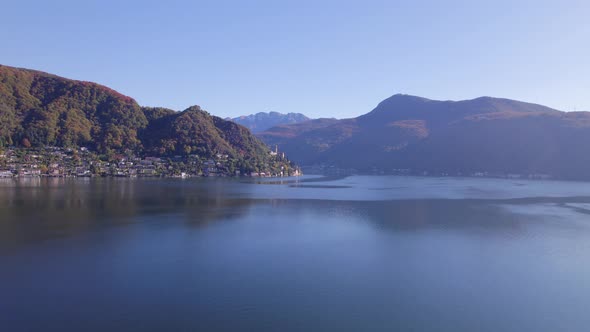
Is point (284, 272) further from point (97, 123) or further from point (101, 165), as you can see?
point (97, 123)

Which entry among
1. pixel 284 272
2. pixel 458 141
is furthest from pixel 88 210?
pixel 458 141

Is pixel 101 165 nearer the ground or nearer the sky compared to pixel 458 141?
nearer the ground

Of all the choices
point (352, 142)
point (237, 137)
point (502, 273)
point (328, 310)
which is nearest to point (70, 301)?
point (328, 310)

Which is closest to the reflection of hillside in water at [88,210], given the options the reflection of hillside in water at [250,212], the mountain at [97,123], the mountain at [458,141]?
the reflection of hillside in water at [250,212]

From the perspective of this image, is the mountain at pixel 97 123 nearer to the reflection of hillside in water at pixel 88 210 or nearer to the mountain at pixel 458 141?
the reflection of hillside in water at pixel 88 210

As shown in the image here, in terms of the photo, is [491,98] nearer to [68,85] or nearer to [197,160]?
[197,160]

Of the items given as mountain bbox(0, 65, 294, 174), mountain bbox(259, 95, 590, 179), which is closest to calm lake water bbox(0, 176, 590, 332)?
mountain bbox(0, 65, 294, 174)
